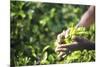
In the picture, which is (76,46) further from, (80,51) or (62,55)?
(62,55)

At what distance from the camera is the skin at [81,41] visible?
1759mm

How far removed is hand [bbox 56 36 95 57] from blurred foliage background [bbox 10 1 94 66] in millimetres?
75

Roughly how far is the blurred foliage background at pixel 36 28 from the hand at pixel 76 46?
0.25 ft

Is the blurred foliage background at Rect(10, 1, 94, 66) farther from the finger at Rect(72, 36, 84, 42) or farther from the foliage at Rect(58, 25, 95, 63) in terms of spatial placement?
the finger at Rect(72, 36, 84, 42)

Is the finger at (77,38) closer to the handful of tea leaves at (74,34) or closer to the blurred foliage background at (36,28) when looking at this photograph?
the handful of tea leaves at (74,34)

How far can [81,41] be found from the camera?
183 cm

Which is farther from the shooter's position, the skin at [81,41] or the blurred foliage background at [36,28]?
the skin at [81,41]

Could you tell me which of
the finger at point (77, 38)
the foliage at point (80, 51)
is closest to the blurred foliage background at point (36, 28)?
the foliage at point (80, 51)

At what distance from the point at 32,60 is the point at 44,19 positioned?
0.38 metres

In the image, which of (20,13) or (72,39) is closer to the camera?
(20,13)

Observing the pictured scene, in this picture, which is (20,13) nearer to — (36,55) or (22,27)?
(22,27)
